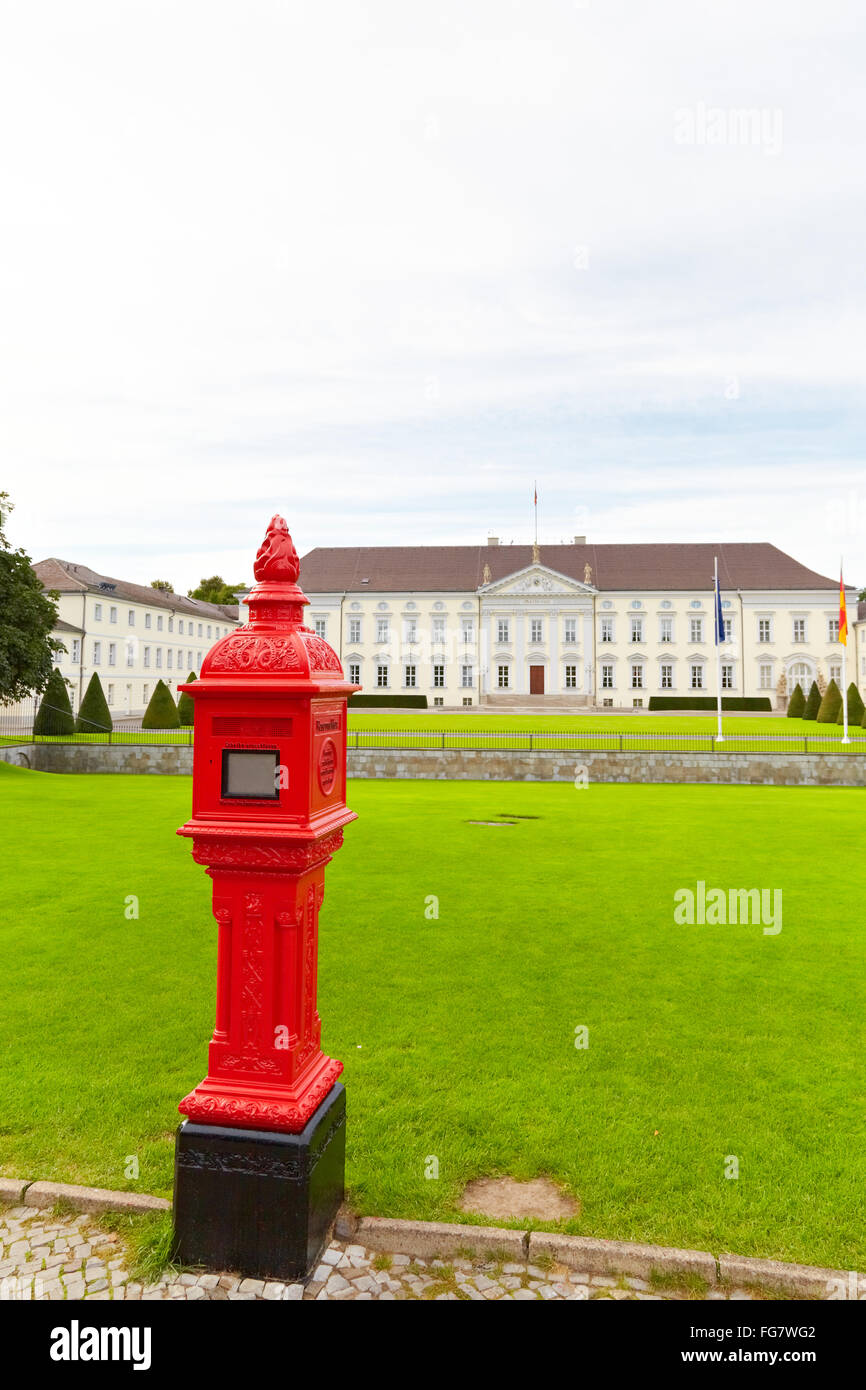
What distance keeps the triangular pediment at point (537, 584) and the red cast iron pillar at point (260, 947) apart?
66159mm

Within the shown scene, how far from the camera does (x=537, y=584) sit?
68938mm

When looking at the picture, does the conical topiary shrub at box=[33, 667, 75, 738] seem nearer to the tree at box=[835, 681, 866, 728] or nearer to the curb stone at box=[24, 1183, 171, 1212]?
the curb stone at box=[24, 1183, 171, 1212]

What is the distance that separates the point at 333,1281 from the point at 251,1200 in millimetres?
446

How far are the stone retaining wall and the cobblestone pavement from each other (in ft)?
77.7

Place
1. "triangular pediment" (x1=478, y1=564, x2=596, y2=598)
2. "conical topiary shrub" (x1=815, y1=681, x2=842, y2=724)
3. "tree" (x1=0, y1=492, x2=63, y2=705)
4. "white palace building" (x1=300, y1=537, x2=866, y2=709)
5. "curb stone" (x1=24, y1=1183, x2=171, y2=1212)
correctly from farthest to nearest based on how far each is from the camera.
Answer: "triangular pediment" (x1=478, y1=564, x2=596, y2=598) → "white palace building" (x1=300, y1=537, x2=866, y2=709) → "conical topiary shrub" (x1=815, y1=681, x2=842, y2=724) → "tree" (x1=0, y1=492, x2=63, y2=705) → "curb stone" (x1=24, y1=1183, x2=171, y2=1212)

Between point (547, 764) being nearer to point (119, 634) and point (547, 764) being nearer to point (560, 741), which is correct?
point (560, 741)

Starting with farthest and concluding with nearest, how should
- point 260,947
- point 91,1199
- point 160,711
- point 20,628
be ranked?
point 160,711 → point 20,628 → point 91,1199 → point 260,947

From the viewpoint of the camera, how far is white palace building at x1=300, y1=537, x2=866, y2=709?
66.8 m

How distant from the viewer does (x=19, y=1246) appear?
10.9ft

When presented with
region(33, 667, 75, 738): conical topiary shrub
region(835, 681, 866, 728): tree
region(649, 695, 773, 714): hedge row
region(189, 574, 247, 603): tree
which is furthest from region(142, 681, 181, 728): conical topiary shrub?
region(189, 574, 247, 603): tree

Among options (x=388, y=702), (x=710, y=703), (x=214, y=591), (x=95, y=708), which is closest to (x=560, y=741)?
(x=95, y=708)

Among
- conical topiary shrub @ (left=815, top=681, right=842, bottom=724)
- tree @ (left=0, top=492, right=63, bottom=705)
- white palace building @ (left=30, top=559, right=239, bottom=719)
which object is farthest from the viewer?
white palace building @ (left=30, top=559, right=239, bottom=719)

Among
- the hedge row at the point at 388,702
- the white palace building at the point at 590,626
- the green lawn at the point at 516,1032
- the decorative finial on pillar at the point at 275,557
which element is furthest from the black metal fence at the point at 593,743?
the white palace building at the point at 590,626
